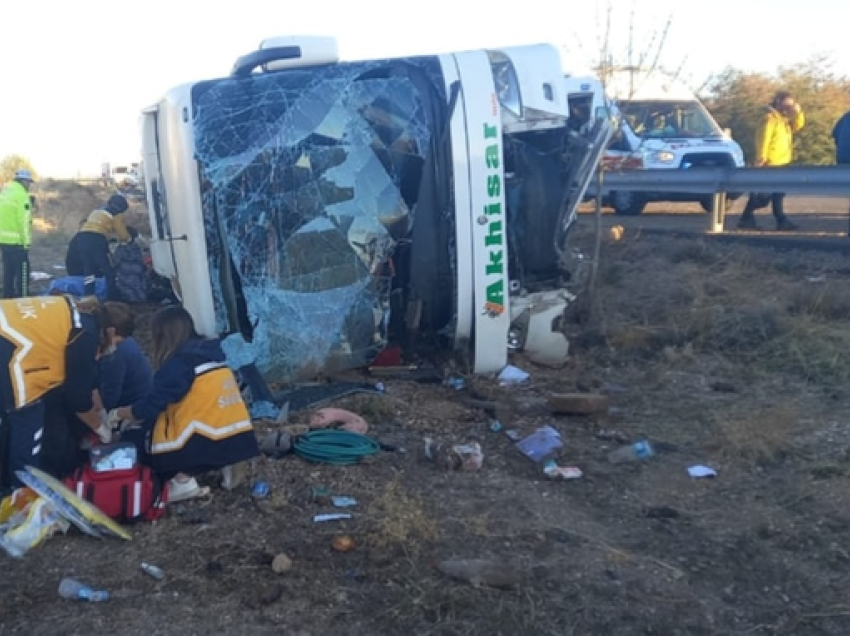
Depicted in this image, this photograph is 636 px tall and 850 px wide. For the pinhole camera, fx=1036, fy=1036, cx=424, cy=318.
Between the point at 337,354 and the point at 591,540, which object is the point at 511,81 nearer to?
the point at 337,354

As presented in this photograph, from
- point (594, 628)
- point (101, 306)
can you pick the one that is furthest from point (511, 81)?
point (594, 628)

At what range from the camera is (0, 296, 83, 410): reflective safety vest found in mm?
4738

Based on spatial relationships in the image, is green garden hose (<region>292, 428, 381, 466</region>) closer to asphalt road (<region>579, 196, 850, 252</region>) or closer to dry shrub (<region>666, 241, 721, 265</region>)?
dry shrub (<region>666, 241, 721, 265</region>)

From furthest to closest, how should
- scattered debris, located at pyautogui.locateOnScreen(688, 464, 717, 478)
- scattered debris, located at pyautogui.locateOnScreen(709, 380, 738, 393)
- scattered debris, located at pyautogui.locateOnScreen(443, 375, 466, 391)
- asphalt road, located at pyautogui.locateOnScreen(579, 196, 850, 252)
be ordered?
asphalt road, located at pyautogui.locateOnScreen(579, 196, 850, 252), scattered debris, located at pyautogui.locateOnScreen(443, 375, 466, 391), scattered debris, located at pyautogui.locateOnScreen(709, 380, 738, 393), scattered debris, located at pyautogui.locateOnScreen(688, 464, 717, 478)

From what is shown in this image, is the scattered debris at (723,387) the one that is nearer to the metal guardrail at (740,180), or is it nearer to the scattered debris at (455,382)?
the scattered debris at (455,382)

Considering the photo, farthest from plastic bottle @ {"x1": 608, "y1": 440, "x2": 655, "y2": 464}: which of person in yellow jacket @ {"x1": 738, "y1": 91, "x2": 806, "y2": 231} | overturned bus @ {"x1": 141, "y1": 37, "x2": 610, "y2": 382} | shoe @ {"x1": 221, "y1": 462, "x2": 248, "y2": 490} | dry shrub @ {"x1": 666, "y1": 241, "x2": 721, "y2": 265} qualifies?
person in yellow jacket @ {"x1": 738, "y1": 91, "x2": 806, "y2": 231}

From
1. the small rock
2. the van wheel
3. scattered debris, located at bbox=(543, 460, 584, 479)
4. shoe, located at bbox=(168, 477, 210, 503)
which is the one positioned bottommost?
the van wheel

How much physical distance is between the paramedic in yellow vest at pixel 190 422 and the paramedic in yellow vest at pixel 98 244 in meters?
6.63

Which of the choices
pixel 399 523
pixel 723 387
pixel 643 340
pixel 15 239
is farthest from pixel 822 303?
pixel 15 239

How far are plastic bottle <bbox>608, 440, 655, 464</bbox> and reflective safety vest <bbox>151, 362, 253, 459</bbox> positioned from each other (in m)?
1.91

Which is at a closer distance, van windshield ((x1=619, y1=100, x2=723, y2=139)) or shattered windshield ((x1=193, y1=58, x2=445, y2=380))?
shattered windshield ((x1=193, y1=58, x2=445, y2=380))

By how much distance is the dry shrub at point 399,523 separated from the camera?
13.9 ft

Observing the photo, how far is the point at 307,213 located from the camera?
661 centimetres

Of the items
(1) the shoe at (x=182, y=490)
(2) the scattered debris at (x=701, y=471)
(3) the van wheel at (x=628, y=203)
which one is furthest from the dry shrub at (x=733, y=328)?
(3) the van wheel at (x=628, y=203)
